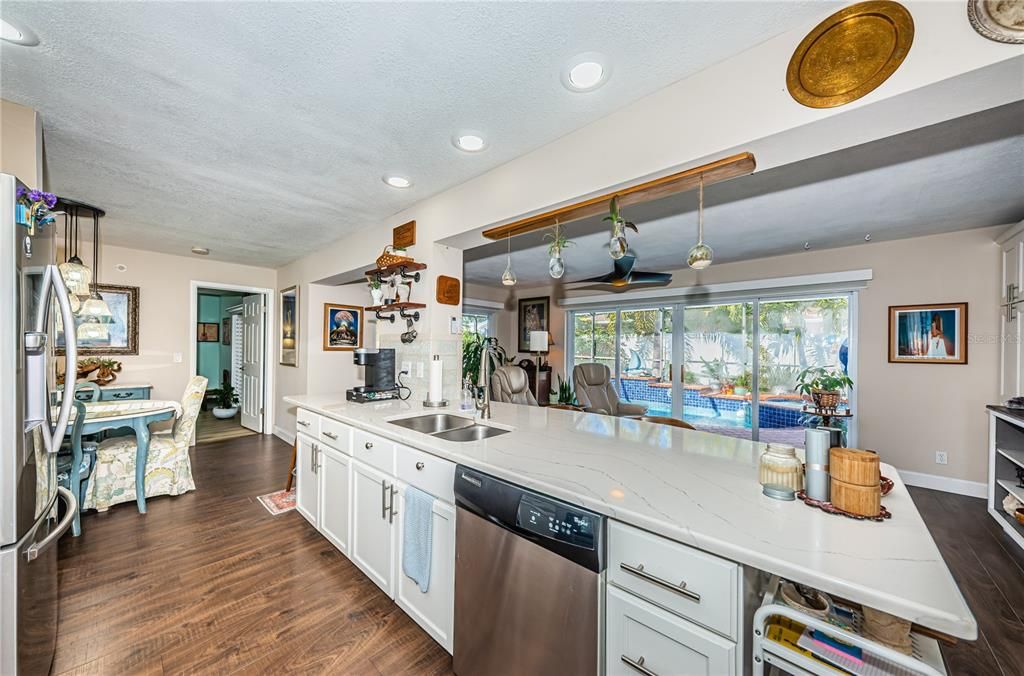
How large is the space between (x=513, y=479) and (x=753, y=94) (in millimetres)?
1590

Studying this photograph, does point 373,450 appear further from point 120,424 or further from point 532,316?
point 532,316

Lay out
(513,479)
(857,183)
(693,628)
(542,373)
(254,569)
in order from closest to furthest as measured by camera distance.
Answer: (693,628)
(513,479)
(254,569)
(857,183)
(542,373)

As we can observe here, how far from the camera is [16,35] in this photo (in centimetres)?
136

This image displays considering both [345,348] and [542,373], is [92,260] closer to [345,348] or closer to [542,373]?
[345,348]

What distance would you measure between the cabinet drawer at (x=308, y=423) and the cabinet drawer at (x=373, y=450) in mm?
558

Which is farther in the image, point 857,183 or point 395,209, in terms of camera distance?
point 395,209

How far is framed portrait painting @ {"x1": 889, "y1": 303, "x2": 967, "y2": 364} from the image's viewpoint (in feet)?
11.5

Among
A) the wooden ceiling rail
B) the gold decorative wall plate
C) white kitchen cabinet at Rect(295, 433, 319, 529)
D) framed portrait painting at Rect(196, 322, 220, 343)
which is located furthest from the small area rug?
framed portrait painting at Rect(196, 322, 220, 343)

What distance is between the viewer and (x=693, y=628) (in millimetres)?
953

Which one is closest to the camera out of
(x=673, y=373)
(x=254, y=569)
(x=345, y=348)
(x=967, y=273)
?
(x=254, y=569)

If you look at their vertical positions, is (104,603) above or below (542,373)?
below

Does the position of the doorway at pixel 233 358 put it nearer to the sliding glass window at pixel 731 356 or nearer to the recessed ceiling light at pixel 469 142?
the recessed ceiling light at pixel 469 142

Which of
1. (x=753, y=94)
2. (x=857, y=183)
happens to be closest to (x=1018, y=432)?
(x=857, y=183)

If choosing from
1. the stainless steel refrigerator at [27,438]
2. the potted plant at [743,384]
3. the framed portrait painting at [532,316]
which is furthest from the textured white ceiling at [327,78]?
the framed portrait painting at [532,316]
